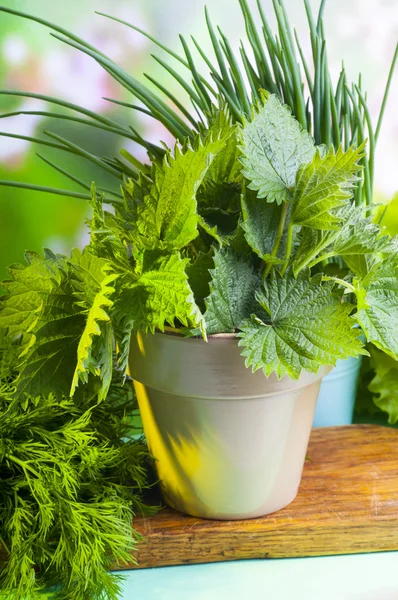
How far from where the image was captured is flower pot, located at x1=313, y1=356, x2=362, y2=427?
0.67 metres

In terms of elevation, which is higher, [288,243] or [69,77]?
[69,77]

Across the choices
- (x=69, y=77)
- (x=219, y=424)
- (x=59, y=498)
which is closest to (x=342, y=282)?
(x=219, y=424)

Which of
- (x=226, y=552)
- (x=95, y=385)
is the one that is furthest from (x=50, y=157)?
(x=226, y=552)

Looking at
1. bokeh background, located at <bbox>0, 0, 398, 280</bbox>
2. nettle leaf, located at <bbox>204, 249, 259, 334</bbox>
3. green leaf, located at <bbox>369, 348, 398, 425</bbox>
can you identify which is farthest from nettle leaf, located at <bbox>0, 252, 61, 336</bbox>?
green leaf, located at <bbox>369, 348, 398, 425</bbox>

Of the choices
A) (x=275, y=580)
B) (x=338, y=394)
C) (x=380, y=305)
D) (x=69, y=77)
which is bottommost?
(x=275, y=580)

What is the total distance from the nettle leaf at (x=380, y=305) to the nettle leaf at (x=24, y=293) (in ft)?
0.69

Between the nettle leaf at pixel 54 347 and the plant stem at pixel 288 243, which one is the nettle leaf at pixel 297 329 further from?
the nettle leaf at pixel 54 347

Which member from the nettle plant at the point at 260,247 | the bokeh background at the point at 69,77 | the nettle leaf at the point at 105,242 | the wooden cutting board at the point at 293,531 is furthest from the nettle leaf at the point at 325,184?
the bokeh background at the point at 69,77

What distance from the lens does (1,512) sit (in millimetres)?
451

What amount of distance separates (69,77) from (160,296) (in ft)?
1.34

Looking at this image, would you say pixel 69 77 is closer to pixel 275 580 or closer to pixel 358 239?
pixel 358 239

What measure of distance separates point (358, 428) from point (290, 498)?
6.5 inches

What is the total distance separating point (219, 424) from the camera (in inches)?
17.9

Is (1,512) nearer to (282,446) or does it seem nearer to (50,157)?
(282,446)
